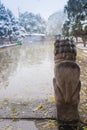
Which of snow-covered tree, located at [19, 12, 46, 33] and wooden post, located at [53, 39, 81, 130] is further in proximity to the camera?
snow-covered tree, located at [19, 12, 46, 33]

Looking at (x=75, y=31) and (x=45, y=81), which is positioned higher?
(x=75, y=31)

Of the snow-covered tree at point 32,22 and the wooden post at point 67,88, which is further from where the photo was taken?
the snow-covered tree at point 32,22

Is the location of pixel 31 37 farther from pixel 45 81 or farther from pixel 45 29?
pixel 45 81

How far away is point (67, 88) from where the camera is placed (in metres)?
3.64

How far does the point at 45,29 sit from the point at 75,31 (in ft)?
221

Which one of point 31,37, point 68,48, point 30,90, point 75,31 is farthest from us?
point 31,37

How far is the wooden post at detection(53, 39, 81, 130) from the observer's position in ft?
11.8

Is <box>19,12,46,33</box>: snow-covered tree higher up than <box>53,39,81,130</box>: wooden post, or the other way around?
<box>19,12,46,33</box>: snow-covered tree

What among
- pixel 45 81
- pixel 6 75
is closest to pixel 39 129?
pixel 45 81

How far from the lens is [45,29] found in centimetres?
9625

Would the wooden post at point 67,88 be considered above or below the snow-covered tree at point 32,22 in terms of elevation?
below

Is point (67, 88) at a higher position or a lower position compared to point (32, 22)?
lower

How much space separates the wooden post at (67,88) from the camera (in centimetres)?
360

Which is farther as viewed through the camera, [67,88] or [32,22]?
[32,22]
